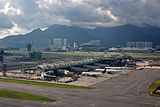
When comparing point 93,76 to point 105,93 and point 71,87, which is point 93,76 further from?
point 105,93

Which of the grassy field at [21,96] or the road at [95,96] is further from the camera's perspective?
the grassy field at [21,96]

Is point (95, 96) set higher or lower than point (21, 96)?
lower

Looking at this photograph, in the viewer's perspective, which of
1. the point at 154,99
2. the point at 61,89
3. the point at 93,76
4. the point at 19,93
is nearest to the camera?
the point at 154,99

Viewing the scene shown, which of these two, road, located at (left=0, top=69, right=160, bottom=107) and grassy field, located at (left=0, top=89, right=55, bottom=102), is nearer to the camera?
road, located at (left=0, top=69, right=160, bottom=107)

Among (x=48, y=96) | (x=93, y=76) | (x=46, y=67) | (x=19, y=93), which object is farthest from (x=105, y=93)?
(x=46, y=67)

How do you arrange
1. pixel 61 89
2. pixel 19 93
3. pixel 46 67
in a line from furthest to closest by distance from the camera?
pixel 46 67, pixel 61 89, pixel 19 93

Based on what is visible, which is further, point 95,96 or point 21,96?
point 95,96

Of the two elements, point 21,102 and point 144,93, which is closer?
point 21,102
